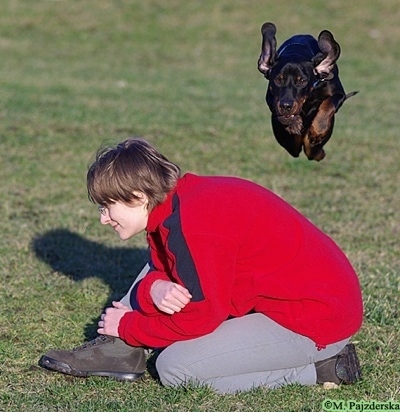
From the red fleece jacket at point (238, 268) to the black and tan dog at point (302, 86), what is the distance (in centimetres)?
41

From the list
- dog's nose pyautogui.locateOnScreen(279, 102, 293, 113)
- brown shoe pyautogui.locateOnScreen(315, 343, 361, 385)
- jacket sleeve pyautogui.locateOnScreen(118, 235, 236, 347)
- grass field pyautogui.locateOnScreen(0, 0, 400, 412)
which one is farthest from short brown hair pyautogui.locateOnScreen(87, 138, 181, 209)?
brown shoe pyautogui.locateOnScreen(315, 343, 361, 385)

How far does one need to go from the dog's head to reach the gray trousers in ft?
3.14

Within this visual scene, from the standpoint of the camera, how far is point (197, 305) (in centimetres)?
381

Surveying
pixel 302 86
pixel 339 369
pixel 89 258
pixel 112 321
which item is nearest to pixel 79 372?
pixel 112 321

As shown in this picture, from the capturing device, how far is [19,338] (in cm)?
486

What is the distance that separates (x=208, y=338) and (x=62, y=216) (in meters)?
3.59

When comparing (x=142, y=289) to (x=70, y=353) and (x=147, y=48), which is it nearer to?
(x=70, y=353)

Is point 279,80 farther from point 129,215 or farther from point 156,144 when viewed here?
point 156,144

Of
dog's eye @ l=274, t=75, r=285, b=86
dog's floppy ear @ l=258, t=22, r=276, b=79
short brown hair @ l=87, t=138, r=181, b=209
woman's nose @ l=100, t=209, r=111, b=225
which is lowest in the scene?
woman's nose @ l=100, t=209, r=111, b=225

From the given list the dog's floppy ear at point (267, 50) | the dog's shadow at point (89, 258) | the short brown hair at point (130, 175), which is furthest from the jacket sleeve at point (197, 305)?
the dog's shadow at point (89, 258)

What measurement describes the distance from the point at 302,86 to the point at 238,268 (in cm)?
90

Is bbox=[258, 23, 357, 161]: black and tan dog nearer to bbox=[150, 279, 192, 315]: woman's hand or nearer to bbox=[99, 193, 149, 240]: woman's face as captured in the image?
bbox=[99, 193, 149, 240]: woman's face

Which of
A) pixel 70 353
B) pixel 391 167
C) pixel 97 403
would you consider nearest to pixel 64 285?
pixel 70 353

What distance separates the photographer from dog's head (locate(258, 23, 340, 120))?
4117mm
